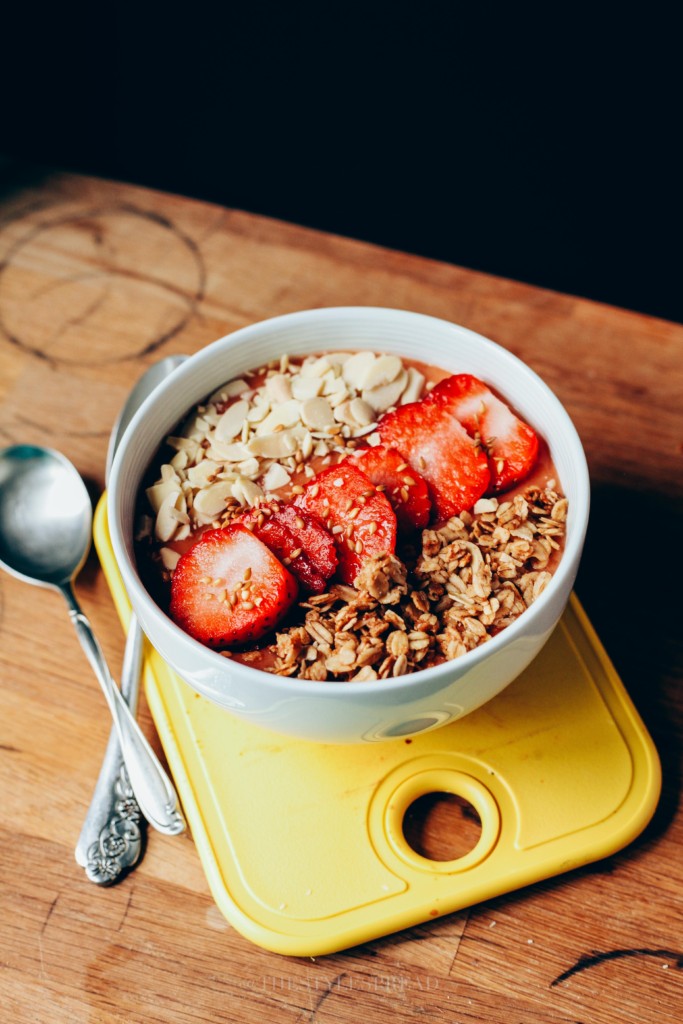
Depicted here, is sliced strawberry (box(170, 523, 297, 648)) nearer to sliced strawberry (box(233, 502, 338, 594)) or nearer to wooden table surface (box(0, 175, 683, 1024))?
sliced strawberry (box(233, 502, 338, 594))

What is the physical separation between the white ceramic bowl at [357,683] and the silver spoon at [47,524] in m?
0.24

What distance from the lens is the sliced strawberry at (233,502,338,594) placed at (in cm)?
111

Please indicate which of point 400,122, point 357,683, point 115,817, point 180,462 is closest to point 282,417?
point 180,462

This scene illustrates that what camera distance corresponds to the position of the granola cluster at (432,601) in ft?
3.43

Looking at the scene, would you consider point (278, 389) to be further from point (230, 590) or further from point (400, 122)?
point (400, 122)

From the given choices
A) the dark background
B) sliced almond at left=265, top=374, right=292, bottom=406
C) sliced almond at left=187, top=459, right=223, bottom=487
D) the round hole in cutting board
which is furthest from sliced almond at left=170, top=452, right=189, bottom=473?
the dark background

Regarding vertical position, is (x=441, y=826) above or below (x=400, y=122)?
below

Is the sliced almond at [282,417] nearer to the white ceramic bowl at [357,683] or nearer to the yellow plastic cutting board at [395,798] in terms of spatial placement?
the white ceramic bowl at [357,683]

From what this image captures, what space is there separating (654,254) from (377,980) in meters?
→ 1.59

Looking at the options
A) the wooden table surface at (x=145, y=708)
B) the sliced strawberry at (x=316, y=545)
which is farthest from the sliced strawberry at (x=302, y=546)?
the wooden table surface at (x=145, y=708)

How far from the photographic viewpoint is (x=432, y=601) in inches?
43.2

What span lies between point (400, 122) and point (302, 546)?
4.08 feet

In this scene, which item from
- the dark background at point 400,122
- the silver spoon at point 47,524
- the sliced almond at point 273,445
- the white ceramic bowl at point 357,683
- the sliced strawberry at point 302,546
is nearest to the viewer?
the white ceramic bowl at point 357,683

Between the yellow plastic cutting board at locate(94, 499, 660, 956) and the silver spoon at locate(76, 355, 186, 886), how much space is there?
28 mm
